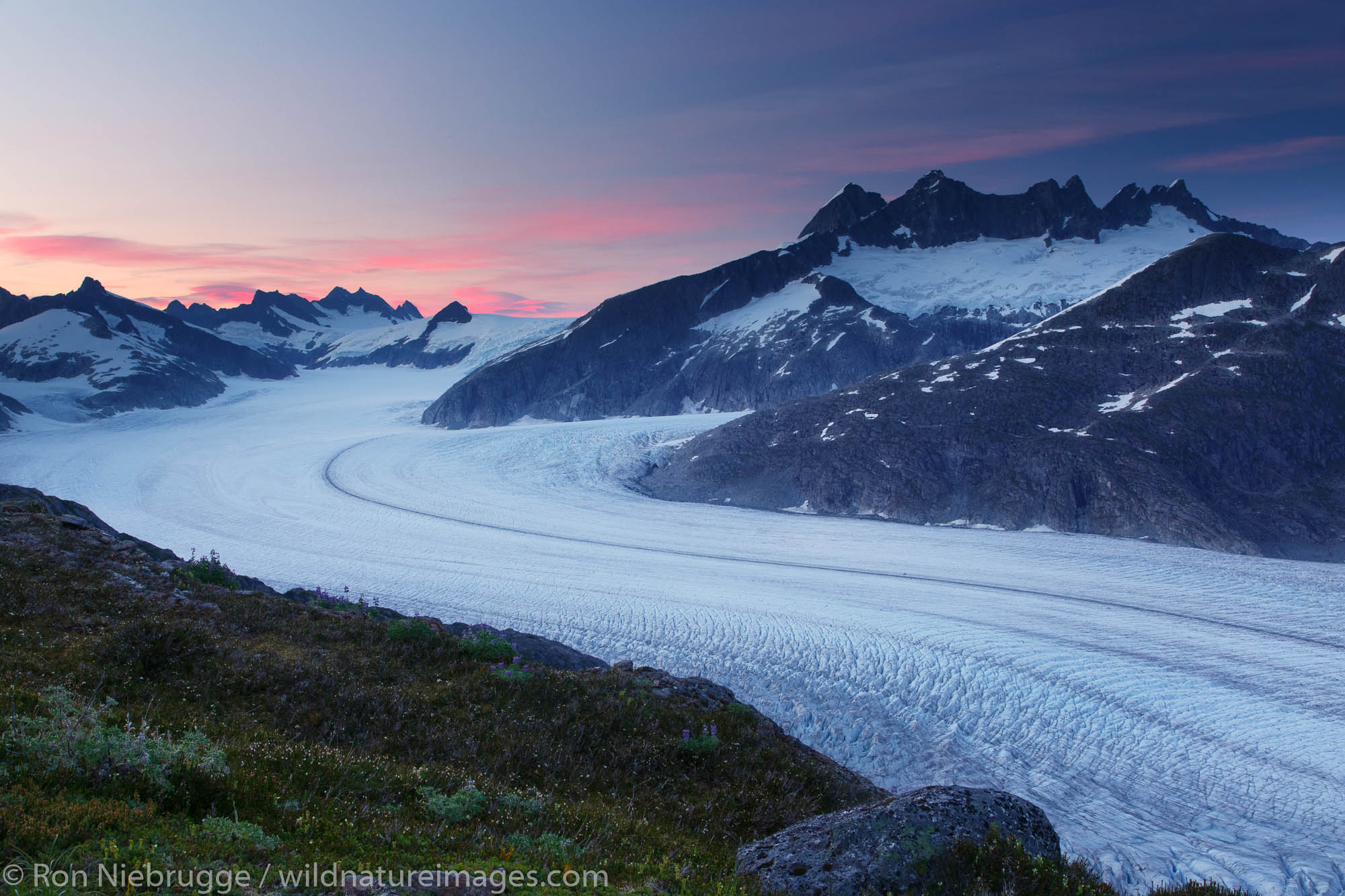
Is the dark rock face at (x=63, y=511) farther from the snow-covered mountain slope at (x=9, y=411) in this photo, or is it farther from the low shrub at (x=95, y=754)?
the snow-covered mountain slope at (x=9, y=411)

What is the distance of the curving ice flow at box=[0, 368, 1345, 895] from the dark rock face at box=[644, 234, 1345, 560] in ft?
11.9

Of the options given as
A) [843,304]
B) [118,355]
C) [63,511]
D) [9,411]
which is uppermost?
[843,304]

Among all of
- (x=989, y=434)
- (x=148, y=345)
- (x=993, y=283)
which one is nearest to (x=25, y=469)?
(x=989, y=434)

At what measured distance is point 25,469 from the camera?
51656mm

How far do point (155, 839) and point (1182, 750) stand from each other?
63.4 feet

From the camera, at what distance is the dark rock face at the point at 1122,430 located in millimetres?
35531

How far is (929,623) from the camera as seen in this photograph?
897 inches

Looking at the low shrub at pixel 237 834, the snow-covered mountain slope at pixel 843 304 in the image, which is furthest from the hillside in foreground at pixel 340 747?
the snow-covered mountain slope at pixel 843 304

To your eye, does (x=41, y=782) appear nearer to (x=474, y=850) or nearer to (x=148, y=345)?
(x=474, y=850)

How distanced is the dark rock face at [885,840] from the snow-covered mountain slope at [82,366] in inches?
4426

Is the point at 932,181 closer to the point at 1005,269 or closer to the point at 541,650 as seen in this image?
the point at 1005,269

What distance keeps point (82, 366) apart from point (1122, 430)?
6013 inches

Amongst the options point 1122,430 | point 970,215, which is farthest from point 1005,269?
point 1122,430

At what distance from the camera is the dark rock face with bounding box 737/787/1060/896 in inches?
224
